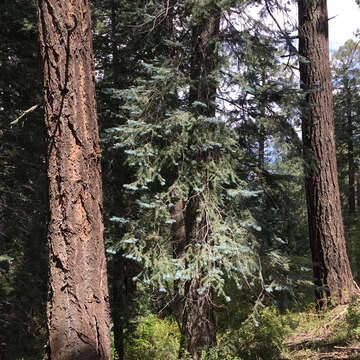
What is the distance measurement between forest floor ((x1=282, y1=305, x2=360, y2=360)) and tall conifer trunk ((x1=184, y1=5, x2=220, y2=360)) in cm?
138

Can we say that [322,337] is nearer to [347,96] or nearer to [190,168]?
[190,168]

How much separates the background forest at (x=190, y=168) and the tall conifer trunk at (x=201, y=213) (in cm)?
2

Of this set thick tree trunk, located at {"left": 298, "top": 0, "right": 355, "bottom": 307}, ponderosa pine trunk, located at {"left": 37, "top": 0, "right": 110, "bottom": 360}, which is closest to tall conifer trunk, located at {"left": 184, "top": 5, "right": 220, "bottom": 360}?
thick tree trunk, located at {"left": 298, "top": 0, "right": 355, "bottom": 307}

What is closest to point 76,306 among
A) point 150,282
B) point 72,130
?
point 72,130

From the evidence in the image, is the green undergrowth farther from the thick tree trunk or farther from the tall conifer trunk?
the thick tree trunk

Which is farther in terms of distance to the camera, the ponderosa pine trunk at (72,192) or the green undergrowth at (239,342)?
the green undergrowth at (239,342)

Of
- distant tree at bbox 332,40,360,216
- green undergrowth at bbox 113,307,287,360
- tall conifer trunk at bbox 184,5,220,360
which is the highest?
distant tree at bbox 332,40,360,216

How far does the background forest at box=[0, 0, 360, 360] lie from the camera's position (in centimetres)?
528

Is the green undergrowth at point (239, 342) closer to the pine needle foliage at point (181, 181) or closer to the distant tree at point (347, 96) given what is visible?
the pine needle foliage at point (181, 181)

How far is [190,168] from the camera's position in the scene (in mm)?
5598

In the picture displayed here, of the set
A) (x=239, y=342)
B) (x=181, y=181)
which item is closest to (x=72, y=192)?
(x=181, y=181)

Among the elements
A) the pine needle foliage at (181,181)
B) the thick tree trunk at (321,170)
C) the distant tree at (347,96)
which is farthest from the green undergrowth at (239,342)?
the distant tree at (347,96)

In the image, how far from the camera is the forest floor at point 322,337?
4.99 meters

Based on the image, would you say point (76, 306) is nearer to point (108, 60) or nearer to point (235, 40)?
point (235, 40)
